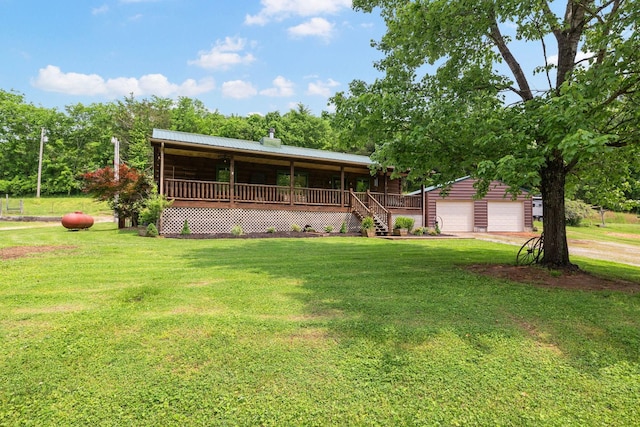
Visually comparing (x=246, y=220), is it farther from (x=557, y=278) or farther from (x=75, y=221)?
(x=557, y=278)

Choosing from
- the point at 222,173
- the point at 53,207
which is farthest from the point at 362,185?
the point at 53,207

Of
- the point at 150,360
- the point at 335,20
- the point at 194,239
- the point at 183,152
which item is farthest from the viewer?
the point at 183,152

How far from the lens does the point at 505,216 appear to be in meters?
19.9

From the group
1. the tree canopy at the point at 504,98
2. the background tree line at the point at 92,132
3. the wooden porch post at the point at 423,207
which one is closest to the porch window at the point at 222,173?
the tree canopy at the point at 504,98

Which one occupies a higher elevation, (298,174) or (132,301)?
(298,174)

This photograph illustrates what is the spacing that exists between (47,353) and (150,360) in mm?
904

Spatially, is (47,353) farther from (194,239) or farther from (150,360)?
(194,239)

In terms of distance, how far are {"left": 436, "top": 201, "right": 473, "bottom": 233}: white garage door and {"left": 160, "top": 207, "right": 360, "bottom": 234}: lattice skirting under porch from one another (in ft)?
20.6

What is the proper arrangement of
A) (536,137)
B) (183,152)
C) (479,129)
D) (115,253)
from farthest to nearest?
(183,152) → (115,253) → (479,129) → (536,137)

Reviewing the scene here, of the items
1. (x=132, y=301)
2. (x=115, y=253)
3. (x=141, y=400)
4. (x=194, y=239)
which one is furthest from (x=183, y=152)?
(x=141, y=400)

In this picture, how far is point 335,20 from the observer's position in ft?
30.9

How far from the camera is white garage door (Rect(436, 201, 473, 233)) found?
19281mm

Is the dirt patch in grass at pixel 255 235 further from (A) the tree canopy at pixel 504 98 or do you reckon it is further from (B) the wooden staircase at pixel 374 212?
(A) the tree canopy at pixel 504 98

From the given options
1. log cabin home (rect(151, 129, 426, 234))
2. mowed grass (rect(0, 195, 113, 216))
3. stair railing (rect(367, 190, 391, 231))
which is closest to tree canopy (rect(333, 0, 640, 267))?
log cabin home (rect(151, 129, 426, 234))
